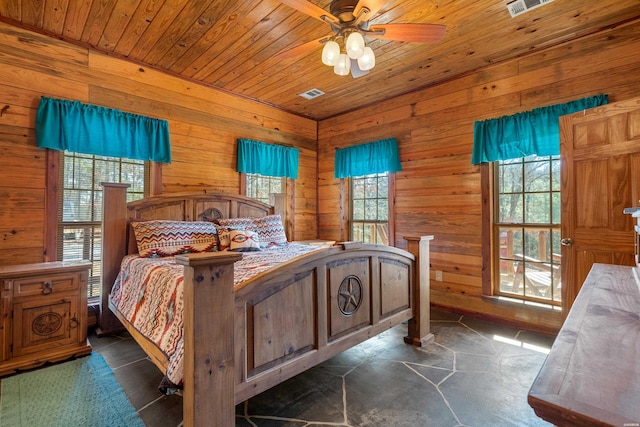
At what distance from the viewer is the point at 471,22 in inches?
101

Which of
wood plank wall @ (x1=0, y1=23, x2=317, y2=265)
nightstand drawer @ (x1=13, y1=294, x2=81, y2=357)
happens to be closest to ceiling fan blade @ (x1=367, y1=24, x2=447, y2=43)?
wood plank wall @ (x1=0, y1=23, x2=317, y2=265)

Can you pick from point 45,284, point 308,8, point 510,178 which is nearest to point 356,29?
point 308,8

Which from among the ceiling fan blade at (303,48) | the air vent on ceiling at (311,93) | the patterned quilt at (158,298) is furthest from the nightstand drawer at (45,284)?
the air vent on ceiling at (311,93)

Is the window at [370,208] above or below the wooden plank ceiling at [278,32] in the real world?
below

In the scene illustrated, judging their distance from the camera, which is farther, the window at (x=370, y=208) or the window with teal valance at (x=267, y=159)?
the window at (x=370, y=208)

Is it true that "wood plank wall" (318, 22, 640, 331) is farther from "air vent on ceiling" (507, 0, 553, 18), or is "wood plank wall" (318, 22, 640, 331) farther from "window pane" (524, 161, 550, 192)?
"air vent on ceiling" (507, 0, 553, 18)

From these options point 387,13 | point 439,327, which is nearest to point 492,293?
point 439,327

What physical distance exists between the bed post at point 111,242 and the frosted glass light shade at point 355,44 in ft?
7.89

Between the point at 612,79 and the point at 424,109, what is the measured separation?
5.64 ft

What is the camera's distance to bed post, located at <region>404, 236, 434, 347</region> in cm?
268

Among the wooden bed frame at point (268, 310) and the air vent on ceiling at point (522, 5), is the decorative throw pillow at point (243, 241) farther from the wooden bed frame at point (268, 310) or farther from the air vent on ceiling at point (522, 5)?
the air vent on ceiling at point (522, 5)

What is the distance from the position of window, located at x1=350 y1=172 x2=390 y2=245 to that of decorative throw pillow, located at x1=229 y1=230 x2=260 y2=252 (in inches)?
72.0

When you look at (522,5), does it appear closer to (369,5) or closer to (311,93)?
(369,5)

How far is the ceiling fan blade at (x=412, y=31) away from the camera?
6.50 ft
